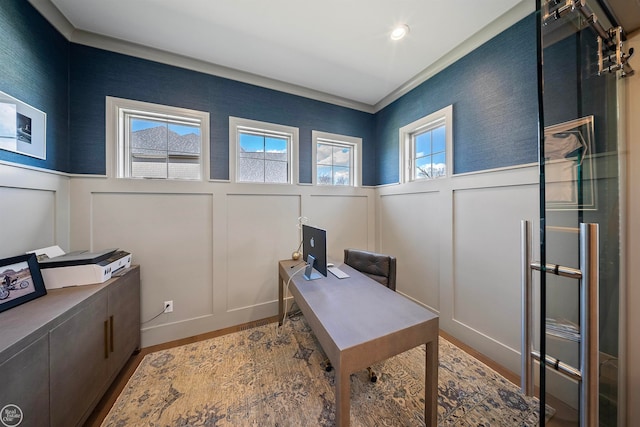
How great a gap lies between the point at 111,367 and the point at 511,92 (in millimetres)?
3542

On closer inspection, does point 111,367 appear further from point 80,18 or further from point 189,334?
point 80,18

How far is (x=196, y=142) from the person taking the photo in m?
2.20

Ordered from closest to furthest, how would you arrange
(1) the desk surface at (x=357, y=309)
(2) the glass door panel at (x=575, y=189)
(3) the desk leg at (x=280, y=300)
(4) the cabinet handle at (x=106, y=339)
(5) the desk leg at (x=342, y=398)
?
(2) the glass door panel at (x=575, y=189)
(5) the desk leg at (x=342, y=398)
(1) the desk surface at (x=357, y=309)
(4) the cabinet handle at (x=106, y=339)
(3) the desk leg at (x=280, y=300)

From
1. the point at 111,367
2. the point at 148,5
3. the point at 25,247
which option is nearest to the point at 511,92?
the point at 148,5

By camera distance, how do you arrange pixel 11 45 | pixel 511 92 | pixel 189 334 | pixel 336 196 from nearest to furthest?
pixel 11 45, pixel 511 92, pixel 189 334, pixel 336 196

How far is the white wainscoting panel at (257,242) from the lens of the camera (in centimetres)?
229

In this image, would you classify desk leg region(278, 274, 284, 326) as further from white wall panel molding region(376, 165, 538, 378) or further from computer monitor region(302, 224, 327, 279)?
white wall panel molding region(376, 165, 538, 378)

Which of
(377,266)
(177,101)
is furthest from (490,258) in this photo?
(177,101)

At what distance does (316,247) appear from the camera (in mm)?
1770

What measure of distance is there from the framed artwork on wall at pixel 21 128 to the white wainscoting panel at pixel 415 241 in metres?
3.22

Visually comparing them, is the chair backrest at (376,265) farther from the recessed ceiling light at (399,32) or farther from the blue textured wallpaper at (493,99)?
the recessed ceiling light at (399,32)

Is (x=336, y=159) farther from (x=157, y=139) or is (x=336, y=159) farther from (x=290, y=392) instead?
(x=290, y=392)

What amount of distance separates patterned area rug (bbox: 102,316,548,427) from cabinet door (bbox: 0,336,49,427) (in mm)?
555

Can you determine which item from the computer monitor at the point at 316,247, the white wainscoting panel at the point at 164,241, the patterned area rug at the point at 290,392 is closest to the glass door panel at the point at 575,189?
the patterned area rug at the point at 290,392
